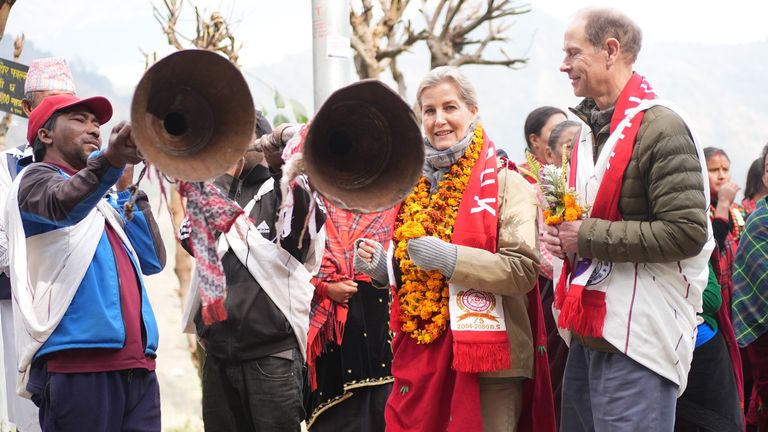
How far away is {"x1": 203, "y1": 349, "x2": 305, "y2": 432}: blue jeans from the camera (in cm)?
445

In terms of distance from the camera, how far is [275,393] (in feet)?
14.6

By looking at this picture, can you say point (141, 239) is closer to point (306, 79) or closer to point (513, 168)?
point (513, 168)

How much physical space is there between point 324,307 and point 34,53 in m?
10.2

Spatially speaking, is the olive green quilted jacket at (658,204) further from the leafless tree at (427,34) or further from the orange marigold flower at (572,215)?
the leafless tree at (427,34)

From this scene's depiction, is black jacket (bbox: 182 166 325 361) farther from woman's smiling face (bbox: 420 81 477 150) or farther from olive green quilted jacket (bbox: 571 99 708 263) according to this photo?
olive green quilted jacket (bbox: 571 99 708 263)

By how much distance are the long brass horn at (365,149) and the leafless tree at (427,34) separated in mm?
6571

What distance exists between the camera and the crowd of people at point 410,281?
11.6 feet

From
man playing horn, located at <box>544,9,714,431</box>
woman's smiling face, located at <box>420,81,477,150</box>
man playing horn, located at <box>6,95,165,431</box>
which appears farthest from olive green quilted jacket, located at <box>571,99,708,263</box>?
man playing horn, located at <box>6,95,165,431</box>

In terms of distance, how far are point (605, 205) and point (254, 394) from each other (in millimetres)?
1922

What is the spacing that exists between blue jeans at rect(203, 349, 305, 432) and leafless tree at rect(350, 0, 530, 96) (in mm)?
5354

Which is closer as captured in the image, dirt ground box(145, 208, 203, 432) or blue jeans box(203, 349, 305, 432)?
blue jeans box(203, 349, 305, 432)

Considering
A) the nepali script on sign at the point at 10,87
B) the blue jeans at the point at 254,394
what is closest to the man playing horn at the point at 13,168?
the blue jeans at the point at 254,394

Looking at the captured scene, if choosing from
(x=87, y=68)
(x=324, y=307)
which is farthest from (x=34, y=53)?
(x=324, y=307)

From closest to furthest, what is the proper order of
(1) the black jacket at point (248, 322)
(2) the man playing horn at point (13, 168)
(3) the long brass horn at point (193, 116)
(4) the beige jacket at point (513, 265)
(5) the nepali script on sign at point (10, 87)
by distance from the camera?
(3) the long brass horn at point (193, 116)
(4) the beige jacket at point (513, 265)
(1) the black jacket at point (248, 322)
(2) the man playing horn at point (13, 168)
(5) the nepali script on sign at point (10, 87)
